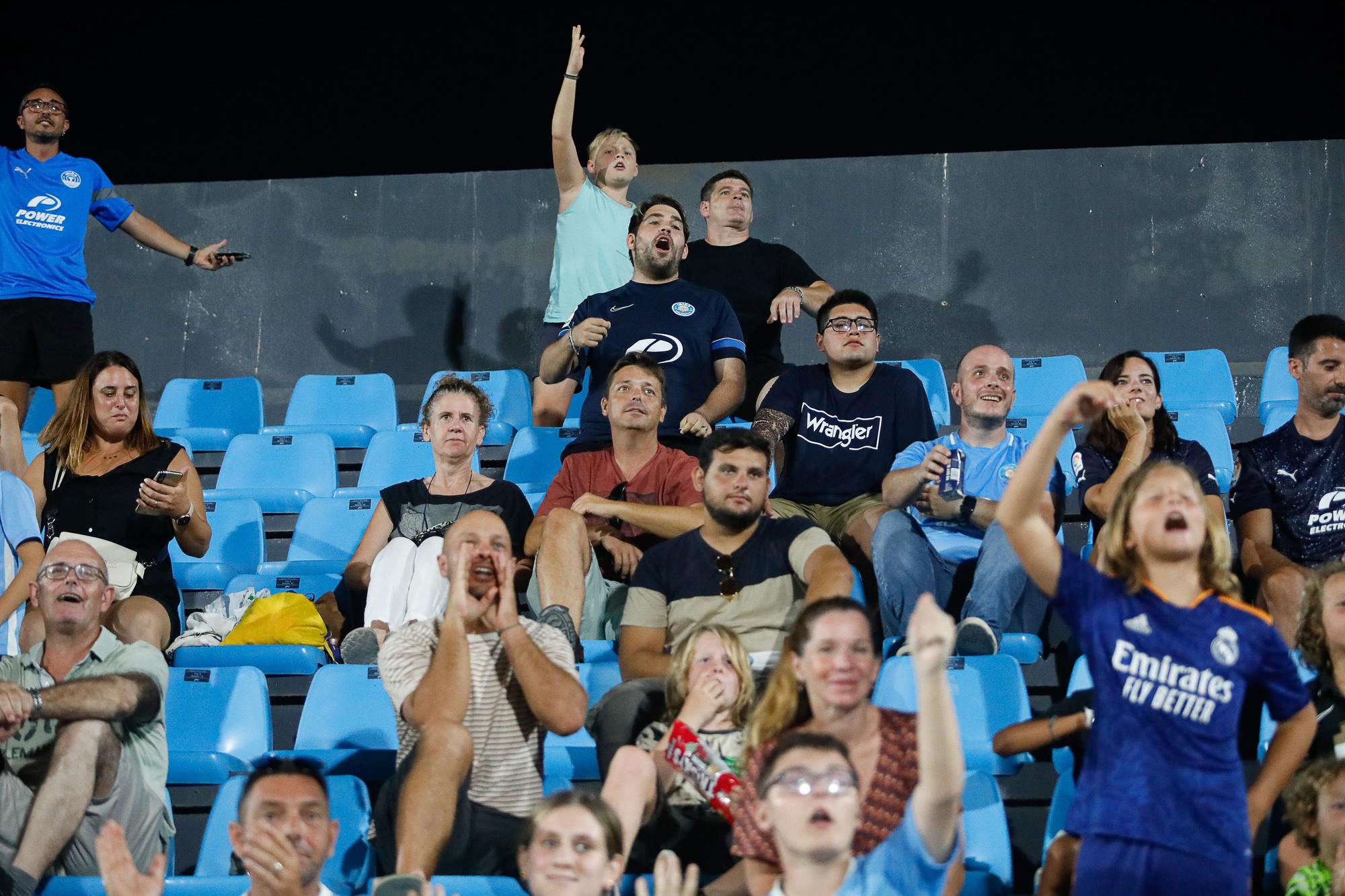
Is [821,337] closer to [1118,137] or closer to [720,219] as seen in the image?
[720,219]

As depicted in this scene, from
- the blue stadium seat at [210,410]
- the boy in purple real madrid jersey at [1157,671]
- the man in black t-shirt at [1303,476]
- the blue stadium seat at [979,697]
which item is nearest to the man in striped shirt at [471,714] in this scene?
the blue stadium seat at [979,697]

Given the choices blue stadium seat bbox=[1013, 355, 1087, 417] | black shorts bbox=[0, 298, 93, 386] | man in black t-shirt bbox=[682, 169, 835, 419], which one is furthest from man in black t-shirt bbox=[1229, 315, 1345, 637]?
black shorts bbox=[0, 298, 93, 386]

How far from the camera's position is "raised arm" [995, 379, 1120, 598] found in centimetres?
256

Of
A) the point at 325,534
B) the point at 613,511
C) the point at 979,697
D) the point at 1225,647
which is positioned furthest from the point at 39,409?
the point at 1225,647

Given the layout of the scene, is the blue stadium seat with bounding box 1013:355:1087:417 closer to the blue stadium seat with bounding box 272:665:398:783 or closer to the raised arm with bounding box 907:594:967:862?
the blue stadium seat with bounding box 272:665:398:783

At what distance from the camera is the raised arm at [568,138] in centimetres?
572

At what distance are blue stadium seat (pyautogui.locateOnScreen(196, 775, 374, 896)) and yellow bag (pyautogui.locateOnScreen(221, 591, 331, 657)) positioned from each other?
833 millimetres

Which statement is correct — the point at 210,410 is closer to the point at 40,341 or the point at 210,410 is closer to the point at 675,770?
the point at 40,341

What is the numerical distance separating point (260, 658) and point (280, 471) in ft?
5.28

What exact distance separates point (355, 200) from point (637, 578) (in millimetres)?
3941

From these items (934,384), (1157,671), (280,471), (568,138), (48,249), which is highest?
(568,138)

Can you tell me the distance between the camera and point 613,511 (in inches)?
168

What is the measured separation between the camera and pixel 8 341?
19.0 feet

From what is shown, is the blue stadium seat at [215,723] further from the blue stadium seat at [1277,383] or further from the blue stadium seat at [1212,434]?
the blue stadium seat at [1277,383]
